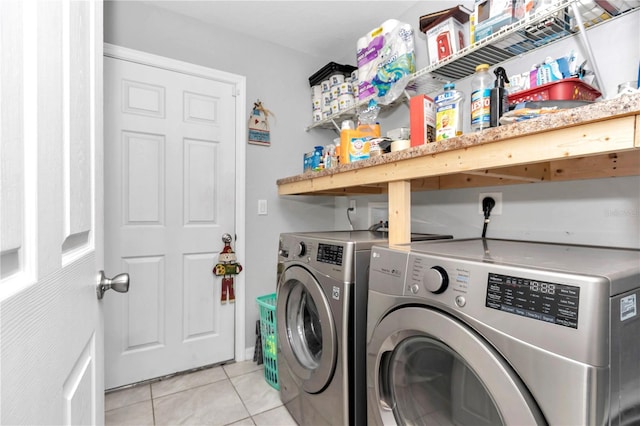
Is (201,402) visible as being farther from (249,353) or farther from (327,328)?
(327,328)

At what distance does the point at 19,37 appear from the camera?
1.10 ft

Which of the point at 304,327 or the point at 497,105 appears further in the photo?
the point at 304,327

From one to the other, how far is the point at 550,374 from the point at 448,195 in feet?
4.13

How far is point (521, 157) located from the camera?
0.85 metres

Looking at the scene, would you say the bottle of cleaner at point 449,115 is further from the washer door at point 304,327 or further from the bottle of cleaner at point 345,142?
the washer door at point 304,327

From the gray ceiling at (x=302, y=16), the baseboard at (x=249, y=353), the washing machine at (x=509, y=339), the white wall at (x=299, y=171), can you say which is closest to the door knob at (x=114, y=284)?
the washing machine at (x=509, y=339)

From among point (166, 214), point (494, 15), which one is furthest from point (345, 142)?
point (166, 214)

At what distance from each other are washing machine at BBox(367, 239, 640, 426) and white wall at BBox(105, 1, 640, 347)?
29 centimetres

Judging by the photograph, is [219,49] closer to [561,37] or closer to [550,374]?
[561,37]

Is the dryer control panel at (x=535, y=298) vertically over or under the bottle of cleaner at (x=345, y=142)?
under

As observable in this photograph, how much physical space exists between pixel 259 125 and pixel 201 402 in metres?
1.83

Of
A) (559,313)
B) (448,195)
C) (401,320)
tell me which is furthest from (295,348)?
(559,313)

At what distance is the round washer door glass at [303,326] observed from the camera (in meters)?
1.58

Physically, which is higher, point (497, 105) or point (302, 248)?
point (497, 105)
